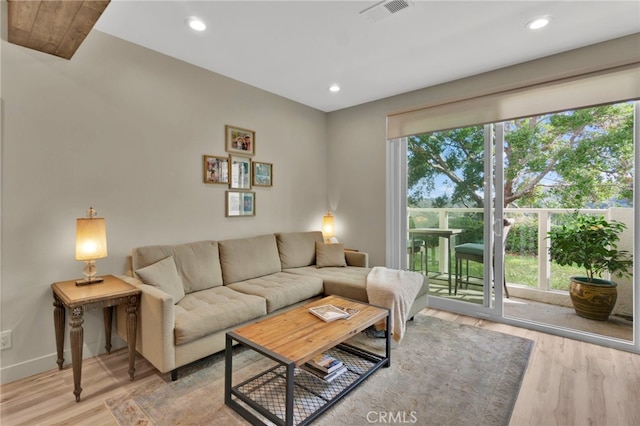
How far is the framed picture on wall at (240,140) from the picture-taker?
3.33 metres

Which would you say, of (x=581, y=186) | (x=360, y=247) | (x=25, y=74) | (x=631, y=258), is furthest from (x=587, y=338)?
(x=25, y=74)

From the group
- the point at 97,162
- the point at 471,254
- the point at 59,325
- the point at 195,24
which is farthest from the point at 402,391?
the point at 195,24

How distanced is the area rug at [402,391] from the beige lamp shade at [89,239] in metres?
0.98

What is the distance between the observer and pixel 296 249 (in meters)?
3.71

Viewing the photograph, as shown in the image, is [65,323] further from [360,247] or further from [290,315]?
[360,247]

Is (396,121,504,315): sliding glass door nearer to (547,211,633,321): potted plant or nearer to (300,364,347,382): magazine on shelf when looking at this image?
(547,211,633,321): potted plant

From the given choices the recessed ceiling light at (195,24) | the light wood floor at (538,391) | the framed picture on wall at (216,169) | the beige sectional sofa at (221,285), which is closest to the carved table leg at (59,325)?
the light wood floor at (538,391)

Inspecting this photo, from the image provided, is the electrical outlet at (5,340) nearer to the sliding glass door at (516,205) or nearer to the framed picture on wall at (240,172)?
the framed picture on wall at (240,172)

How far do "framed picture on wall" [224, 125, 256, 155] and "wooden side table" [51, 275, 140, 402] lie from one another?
5.68ft

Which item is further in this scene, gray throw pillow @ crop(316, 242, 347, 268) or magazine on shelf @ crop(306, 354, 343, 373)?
gray throw pillow @ crop(316, 242, 347, 268)

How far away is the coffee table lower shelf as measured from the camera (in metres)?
1.64

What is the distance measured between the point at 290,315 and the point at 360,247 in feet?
7.38

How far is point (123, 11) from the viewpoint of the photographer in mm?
2182

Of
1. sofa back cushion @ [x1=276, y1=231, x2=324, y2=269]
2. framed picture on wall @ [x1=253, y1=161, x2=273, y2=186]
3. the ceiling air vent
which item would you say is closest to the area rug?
sofa back cushion @ [x1=276, y1=231, x2=324, y2=269]
